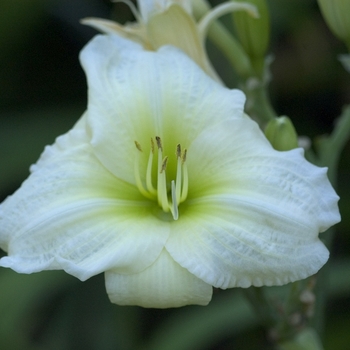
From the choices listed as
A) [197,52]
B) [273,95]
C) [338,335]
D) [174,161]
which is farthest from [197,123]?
[273,95]

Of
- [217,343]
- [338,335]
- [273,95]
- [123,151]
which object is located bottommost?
[217,343]

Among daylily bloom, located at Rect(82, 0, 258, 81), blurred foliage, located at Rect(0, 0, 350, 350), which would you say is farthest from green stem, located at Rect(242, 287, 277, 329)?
blurred foliage, located at Rect(0, 0, 350, 350)

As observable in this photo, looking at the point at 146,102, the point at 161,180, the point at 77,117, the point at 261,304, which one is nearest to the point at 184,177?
the point at 161,180

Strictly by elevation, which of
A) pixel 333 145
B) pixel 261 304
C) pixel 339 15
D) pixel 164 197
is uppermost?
pixel 339 15

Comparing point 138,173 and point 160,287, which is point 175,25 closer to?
point 138,173

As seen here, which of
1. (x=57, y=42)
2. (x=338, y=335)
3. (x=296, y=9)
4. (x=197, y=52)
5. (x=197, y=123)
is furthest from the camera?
(x=57, y=42)

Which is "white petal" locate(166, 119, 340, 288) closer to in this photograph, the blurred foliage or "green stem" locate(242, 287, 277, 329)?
"green stem" locate(242, 287, 277, 329)

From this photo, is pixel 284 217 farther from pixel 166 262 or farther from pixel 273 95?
pixel 273 95
